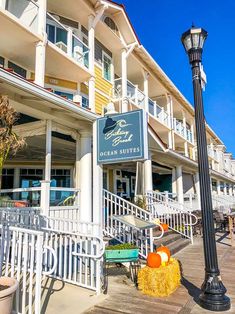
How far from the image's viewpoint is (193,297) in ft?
15.4

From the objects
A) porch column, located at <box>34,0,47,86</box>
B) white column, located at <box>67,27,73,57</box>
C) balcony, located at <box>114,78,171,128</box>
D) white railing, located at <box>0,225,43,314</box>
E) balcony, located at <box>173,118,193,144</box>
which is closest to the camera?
white railing, located at <box>0,225,43,314</box>

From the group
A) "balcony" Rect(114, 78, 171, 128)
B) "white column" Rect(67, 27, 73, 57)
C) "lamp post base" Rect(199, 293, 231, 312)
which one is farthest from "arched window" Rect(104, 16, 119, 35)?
"lamp post base" Rect(199, 293, 231, 312)

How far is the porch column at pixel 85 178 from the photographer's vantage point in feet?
27.7

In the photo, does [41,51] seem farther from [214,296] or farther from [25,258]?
[214,296]

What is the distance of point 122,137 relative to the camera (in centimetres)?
521

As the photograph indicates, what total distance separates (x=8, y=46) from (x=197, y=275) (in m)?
8.57

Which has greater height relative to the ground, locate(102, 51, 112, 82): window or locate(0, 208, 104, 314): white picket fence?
locate(102, 51, 112, 82): window

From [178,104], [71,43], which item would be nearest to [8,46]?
[71,43]

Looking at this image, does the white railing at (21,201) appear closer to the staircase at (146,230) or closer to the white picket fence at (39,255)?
the white picket fence at (39,255)

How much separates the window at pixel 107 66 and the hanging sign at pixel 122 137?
27.3ft

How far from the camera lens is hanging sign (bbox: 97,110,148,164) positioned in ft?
16.4

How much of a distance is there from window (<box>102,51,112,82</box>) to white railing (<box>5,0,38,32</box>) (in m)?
4.72

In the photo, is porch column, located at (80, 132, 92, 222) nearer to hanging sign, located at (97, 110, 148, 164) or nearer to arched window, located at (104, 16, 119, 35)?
hanging sign, located at (97, 110, 148, 164)

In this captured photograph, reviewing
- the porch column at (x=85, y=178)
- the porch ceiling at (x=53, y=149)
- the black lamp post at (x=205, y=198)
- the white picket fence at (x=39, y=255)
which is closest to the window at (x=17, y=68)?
the porch ceiling at (x=53, y=149)
